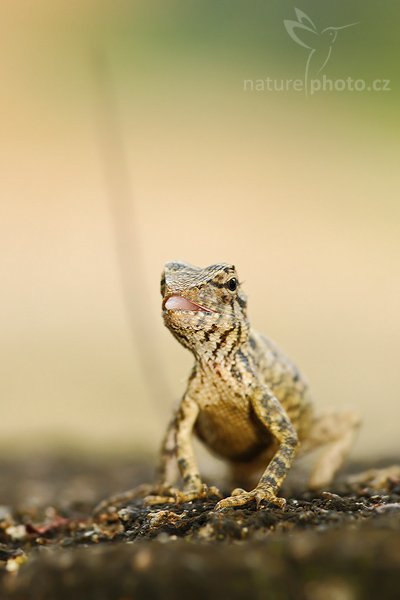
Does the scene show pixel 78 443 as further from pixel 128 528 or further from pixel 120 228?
pixel 128 528

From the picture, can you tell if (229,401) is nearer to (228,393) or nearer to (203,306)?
(228,393)

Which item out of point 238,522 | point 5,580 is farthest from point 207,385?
point 5,580

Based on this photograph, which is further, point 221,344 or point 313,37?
point 313,37

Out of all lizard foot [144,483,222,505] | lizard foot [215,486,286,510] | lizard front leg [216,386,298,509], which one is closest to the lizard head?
lizard front leg [216,386,298,509]

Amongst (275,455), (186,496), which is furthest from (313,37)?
(186,496)

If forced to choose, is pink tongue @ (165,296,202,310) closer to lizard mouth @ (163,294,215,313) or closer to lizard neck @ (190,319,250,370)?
lizard mouth @ (163,294,215,313)

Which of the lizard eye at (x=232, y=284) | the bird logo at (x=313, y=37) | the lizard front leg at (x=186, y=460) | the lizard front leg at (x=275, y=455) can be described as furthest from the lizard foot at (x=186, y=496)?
the bird logo at (x=313, y=37)
